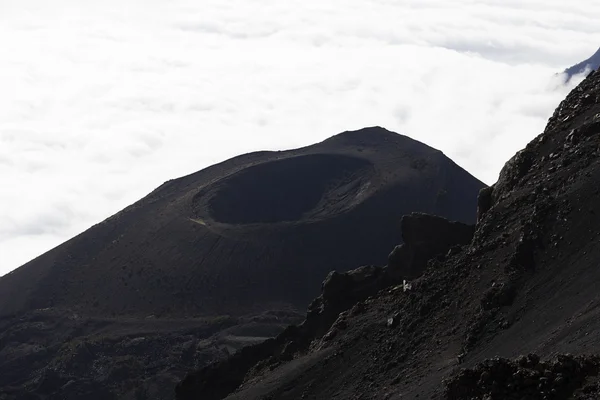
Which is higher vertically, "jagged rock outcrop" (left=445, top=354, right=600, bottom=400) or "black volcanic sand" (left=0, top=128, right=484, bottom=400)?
"black volcanic sand" (left=0, top=128, right=484, bottom=400)

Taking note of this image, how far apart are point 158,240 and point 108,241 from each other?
11506 mm

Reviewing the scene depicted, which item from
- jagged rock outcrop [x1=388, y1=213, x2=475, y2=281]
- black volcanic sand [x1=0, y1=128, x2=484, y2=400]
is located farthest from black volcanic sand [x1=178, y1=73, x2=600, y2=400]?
black volcanic sand [x1=0, y1=128, x2=484, y2=400]

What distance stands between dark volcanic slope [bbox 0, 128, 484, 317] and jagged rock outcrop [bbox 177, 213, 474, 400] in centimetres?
6307

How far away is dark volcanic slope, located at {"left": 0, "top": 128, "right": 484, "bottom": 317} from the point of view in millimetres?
148125

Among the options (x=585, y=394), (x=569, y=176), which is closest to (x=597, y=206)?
(x=569, y=176)

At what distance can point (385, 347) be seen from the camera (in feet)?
203

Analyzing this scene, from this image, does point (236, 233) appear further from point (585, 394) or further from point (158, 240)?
point (585, 394)

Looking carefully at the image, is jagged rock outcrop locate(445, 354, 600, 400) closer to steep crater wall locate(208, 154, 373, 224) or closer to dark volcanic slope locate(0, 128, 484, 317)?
dark volcanic slope locate(0, 128, 484, 317)

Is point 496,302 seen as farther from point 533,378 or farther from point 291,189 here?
point 291,189

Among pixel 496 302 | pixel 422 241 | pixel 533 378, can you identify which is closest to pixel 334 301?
pixel 422 241

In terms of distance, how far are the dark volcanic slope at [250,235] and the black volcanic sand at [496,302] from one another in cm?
7534

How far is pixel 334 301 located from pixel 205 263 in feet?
244

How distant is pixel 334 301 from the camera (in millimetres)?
78125

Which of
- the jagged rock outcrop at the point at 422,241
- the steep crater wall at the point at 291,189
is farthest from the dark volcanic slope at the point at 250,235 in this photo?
the jagged rock outcrop at the point at 422,241
